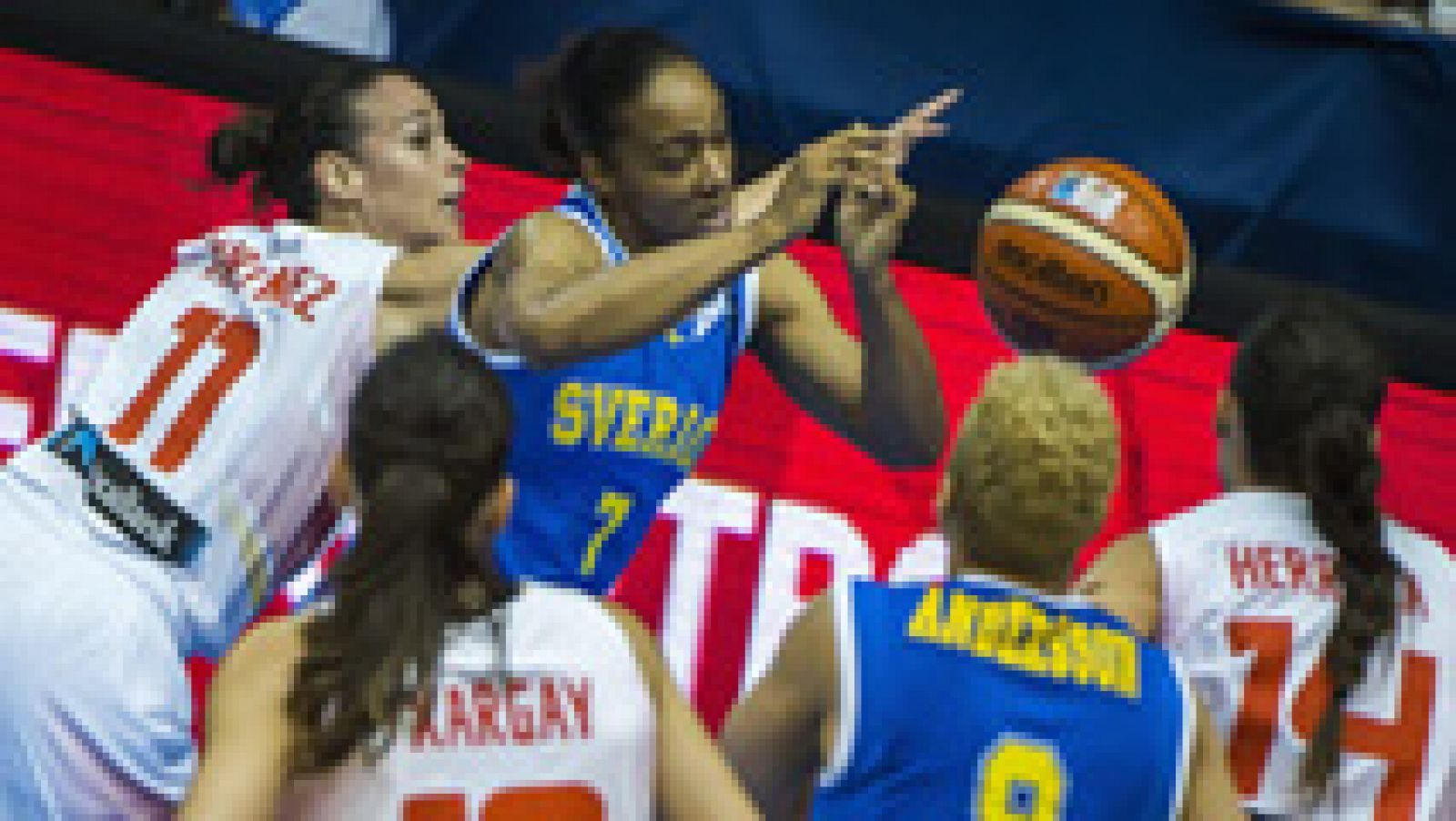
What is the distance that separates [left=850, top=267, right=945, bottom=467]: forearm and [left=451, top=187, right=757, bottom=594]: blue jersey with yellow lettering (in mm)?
258

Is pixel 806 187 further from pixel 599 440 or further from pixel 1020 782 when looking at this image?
pixel 1020 782

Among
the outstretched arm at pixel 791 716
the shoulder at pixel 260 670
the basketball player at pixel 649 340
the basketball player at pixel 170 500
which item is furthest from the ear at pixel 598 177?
the shoulder at pixel 260 670

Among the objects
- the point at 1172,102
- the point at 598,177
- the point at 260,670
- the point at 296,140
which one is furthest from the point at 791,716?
the point at 1172,102

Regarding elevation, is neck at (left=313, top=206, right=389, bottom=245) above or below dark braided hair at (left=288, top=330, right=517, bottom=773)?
above

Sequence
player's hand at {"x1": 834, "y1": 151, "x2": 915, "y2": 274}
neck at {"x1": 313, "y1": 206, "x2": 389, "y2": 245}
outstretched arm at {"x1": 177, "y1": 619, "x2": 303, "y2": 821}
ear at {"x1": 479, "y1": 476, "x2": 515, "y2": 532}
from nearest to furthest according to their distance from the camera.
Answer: outstretched arm at {"x1": 177, "y1": 619, "x2": 303, "y2": 821} < ear at {"x1": 479, "y1": 476, "x2": 515, "y2": 532} < player's hand at {"x1": 834, "y1": 151, "x2": 915, "y2": 274} < neck at {"x1": 313, "y1": 206, "x2": 389, "y2": 245}

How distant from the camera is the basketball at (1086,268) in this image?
430 centimetres

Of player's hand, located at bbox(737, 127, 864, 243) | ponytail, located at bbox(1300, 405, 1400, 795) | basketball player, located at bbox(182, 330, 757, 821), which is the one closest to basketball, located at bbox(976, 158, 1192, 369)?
ponytail, located at bbox(1300, 405, 1400, 795)

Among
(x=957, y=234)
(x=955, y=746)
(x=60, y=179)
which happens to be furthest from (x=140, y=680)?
(x=957, y=234)

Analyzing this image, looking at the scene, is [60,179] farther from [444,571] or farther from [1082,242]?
[444,571]

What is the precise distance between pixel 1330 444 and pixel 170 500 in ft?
5.72

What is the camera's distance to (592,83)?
414 centimetres

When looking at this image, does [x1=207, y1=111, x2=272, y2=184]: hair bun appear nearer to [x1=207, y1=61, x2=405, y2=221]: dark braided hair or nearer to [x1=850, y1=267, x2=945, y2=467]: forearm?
[x1=207, y1=61, x2=405, y2=221]: dark braided hair

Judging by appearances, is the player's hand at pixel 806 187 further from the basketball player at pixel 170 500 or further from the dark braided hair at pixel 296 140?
the dark braided hair at pixel 296 140

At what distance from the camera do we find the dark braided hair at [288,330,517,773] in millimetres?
2807
